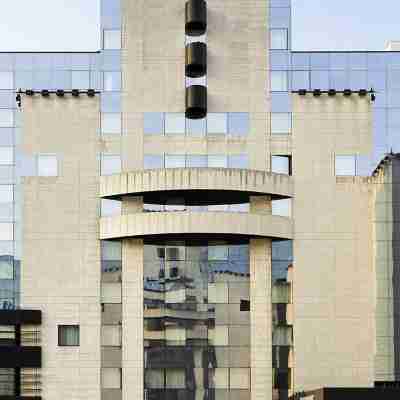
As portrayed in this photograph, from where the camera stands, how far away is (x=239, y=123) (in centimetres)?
7650

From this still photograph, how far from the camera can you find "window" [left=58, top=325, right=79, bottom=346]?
7456 centimetres

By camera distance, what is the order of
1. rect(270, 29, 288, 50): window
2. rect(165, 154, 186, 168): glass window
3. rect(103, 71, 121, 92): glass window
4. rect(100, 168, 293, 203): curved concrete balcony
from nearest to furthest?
rect(100, 168, 293, 203): curved concrete balcony < rect(165, 154, 186, 168): glass window < rect(103, 71, 121, 92): glass window < rect(270, 29, 288, 50): window

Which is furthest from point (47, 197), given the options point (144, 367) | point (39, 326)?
point (144, 367)

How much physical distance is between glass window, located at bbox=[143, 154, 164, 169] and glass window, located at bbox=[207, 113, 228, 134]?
152 inches

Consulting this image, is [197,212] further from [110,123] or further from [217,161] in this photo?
[110,123]

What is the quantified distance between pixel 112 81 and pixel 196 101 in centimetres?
624

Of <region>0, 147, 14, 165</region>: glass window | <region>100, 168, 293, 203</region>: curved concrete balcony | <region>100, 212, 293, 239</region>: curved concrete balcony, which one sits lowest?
<region>100, 212, 293, 239</region>: curved concrete balcony

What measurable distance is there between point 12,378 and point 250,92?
25496 millimetres

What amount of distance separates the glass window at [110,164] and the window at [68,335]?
35.5 feet

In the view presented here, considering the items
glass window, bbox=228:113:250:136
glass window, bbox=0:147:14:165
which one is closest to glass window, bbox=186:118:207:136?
glass window, bbox=228:113:250:136

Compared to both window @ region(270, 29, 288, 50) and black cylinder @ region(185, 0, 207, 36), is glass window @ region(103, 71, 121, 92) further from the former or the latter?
window @ region(270, 29, 288, 50)

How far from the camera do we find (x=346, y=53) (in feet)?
256

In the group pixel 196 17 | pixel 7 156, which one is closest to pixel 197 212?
pixel 196 17

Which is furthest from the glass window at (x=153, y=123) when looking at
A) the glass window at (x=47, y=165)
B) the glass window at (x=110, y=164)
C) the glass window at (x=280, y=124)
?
the glass window at (x=280, y=124)
